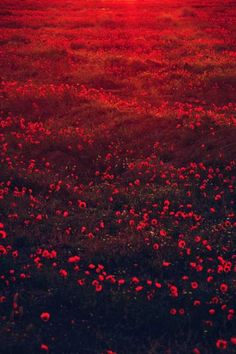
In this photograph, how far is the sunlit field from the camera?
16.7ft

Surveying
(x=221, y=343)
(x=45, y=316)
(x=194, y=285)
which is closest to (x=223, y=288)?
(x=194, y=285)

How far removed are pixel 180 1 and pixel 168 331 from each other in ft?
158

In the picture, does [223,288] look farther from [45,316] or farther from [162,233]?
[45,316]

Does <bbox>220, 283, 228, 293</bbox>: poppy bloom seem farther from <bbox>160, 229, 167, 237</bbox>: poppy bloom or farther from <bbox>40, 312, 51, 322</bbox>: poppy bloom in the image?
<bbox>40, 312, 51, 322</bbox>: poppy bloom

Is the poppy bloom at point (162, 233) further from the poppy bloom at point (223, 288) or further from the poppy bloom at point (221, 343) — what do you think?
the poppy bloom at point (221, 343)

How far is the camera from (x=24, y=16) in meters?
32.7

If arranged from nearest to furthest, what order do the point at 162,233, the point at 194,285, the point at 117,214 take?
1. the point at 194,285
2. the point at 162,233
3. the point at 117,214

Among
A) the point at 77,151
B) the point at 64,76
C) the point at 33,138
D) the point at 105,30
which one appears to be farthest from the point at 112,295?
the point at 105,30

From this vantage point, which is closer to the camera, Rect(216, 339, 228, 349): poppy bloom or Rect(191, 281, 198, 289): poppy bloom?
Rect(216, 339, 228, 349): poppy bloom

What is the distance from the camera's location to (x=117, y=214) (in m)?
6.98

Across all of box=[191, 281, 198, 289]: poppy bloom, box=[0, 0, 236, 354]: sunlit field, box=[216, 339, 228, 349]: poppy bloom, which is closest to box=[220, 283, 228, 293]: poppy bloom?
box=[0, 0, 236, 354]: sunlit field

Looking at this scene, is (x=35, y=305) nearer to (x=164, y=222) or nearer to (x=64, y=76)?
(x=164, y=222)

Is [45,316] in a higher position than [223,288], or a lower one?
higher

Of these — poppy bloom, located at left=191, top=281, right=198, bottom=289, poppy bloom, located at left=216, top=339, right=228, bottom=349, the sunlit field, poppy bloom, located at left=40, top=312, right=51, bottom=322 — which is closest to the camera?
poppy bloom, located at left=216, top=339, right=228, bottom=349
